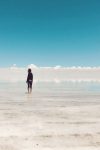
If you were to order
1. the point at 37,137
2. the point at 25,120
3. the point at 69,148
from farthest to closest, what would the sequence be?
the point at 25,120
the point at 37,137
the point at 69,148

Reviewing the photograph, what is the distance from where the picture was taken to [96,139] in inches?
419

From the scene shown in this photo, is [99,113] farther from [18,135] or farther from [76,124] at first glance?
[18,135]

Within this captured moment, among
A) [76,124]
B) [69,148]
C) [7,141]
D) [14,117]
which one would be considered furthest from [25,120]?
[69,148]

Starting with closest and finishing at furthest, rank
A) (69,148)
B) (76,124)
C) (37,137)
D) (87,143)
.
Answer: (69,148) < (87,143) < (37,137) < (76,124)

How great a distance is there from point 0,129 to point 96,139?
10.5ft

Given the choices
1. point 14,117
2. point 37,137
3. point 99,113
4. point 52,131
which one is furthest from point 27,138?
point 99,113

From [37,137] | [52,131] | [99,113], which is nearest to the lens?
[37,137]

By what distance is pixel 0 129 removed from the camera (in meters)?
12.0

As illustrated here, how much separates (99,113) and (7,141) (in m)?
7.35

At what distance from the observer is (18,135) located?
1104 centimetres

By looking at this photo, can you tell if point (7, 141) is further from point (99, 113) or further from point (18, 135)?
point (99, 113)

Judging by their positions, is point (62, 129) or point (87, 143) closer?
point (87, 143)

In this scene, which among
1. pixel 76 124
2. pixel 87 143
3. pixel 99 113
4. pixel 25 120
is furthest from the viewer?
pixel 99 113

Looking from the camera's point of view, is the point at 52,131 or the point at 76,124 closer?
the point at 52,131
